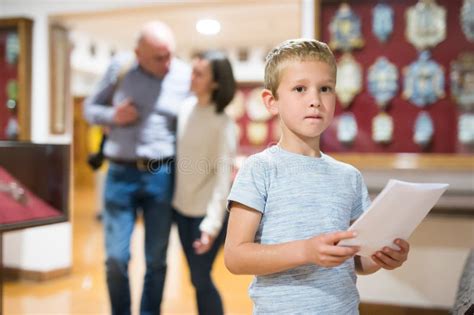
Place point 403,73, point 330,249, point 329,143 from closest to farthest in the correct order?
point 330,249, point 403,73, point 329,143

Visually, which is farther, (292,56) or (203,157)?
(203,157)

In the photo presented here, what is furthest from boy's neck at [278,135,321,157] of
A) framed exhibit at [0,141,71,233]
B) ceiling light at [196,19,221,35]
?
ceiling light at [196,19,221,35]

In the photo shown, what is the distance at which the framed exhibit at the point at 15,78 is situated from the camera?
3.85 m

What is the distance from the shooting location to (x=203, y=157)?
2.24 meters

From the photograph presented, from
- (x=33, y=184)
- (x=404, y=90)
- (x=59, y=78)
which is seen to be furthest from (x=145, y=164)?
(x=59, y=78)

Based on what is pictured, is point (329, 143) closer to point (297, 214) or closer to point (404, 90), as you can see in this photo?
point (404, 90)

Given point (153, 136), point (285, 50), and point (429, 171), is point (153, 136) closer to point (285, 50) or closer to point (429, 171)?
point (285, 50)

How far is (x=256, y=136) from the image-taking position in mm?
8500

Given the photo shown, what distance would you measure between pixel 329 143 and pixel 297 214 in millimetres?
2212

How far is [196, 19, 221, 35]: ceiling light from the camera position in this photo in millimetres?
6316

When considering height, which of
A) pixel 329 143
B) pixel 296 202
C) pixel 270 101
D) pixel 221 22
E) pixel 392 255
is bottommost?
pixel 392 255

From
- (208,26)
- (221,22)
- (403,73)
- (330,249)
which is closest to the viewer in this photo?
(330,249)

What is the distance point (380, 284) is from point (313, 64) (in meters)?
2.41

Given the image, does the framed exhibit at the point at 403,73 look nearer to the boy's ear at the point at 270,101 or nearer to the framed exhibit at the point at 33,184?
the framed exhibit at the point at 33,184
